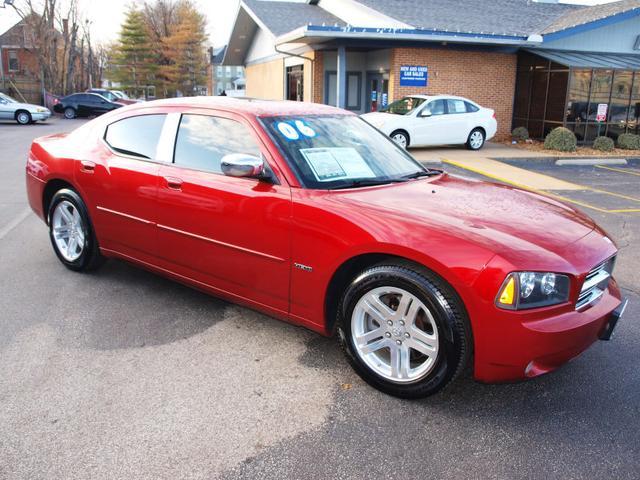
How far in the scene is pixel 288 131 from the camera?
12.7 ft

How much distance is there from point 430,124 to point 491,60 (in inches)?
226

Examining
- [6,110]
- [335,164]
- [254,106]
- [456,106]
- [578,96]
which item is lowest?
[6,110]

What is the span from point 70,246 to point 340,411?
11.2ft

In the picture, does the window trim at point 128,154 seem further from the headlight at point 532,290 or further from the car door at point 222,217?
the headlight at point 532,290

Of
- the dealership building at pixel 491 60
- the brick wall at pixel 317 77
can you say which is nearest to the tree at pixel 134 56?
the dealership building at pixel 491 60

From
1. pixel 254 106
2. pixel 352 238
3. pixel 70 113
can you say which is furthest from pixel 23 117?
pixel 352 238

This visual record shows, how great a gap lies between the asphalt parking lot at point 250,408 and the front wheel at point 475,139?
13886 mm

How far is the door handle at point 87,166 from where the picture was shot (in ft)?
15.9

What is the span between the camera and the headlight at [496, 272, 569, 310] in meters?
2.80

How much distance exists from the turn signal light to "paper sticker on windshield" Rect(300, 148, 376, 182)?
1354 millimetres

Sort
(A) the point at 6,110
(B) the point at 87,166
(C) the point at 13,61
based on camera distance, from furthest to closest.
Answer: (C) the point at 13,61
(A) the point at 6,110
(B) the point at 87,166

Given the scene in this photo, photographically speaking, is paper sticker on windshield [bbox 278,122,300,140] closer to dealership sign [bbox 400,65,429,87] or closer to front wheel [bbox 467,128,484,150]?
front wheel [bbox 467,128,484,150]

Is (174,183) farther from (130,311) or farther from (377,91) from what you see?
(377,91)

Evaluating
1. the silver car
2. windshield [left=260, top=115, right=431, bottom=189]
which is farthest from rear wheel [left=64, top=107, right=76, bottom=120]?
windshield [left=260, top=115, right=431, bottom=189]
